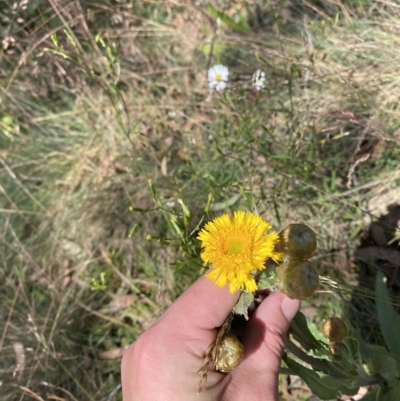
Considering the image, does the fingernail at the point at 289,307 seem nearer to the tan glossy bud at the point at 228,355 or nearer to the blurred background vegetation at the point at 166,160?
the tan glossy bud at the point at 228,355

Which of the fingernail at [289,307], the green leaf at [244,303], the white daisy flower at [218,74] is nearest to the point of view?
the green leaf at [244,303]

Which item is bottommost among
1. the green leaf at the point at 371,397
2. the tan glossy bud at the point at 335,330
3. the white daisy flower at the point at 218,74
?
the green leaf at the point at 371,397

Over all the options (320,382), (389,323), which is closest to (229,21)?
(389,323)

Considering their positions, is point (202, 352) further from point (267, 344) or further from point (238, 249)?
point (238, 249)

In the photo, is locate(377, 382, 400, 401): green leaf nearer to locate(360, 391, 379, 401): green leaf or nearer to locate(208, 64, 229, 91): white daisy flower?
locate(360, 391, 379, 401): green leaf

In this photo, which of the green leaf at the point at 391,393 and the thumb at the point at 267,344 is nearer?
the thumb at the point at 267,344

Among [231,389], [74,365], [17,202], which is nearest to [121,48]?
[17,202]

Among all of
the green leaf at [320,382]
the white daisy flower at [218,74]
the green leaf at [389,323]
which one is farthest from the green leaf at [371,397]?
the white daisy flower at [218,74]
